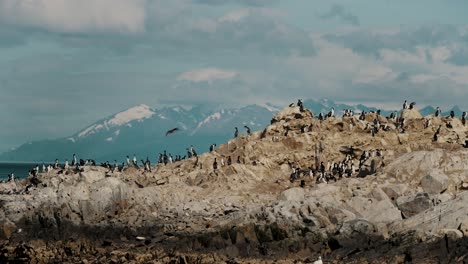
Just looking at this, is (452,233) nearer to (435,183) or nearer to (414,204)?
(414,204)

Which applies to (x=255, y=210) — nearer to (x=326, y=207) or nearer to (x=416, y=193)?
(x=326, y=207)

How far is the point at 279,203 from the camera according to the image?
56.4 m

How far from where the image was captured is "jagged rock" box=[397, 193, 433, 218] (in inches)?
2143

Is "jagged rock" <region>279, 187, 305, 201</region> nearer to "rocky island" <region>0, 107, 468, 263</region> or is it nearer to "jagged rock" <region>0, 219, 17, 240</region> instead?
"rocky island" <region>0, 107, 468, 263</region>

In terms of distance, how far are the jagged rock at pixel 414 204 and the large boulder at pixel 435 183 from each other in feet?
16.8

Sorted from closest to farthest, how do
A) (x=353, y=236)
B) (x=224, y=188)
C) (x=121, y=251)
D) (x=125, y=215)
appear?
1. (x=353, y=236)
2. (x=121, y=251)
3. (x=125, y=215)
4. (x=224, y=188)

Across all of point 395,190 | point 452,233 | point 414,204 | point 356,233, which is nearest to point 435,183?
point 395,190

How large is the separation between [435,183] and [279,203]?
13053 millimetres

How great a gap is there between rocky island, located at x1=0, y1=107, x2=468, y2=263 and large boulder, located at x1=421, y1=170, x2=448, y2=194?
0.08m

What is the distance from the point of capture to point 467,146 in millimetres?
72312

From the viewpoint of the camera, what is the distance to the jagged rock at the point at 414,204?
54.4m

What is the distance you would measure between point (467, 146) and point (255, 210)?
26042 millimetres

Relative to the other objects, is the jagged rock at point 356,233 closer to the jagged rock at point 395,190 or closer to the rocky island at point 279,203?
the rocky island at point 279,203

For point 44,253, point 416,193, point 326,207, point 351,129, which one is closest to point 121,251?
point 44,253
